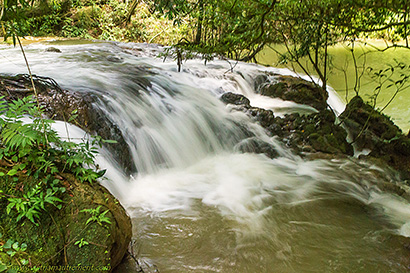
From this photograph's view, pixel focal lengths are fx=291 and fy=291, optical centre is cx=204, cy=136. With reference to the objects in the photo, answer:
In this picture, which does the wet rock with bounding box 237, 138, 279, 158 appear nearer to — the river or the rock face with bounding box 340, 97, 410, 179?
the rock face with bounding box 340, 97, 410, 179

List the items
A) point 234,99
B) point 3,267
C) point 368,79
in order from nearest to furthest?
point 3,267
point 234,99
point 368,79

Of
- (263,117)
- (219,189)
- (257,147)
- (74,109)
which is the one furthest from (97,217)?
(263,117)

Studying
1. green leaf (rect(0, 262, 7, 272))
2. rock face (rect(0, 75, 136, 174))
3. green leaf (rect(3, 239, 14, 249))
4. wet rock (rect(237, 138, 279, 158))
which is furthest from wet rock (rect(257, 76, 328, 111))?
green leaf (rect(0, 262, 7, 272))

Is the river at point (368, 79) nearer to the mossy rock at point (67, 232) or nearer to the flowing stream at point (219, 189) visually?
the flowing stream at point (219, 189)

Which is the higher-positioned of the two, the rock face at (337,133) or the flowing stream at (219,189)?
the rock face at (337,133)

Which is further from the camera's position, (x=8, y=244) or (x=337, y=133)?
(x=337, y=133)

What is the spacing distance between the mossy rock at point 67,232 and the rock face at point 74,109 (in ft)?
6.84

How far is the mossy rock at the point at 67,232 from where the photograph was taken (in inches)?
81.2

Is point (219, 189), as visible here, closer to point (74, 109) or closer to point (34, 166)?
point (74, 109)

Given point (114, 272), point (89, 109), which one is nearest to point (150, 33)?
point (89, 109)

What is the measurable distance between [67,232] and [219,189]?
2.49 m

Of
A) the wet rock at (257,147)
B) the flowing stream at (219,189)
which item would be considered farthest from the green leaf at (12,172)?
the wet rock at (257,147)

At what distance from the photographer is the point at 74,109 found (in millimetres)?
4375

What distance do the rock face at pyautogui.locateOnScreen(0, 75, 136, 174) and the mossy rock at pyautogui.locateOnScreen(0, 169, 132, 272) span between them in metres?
2.08
